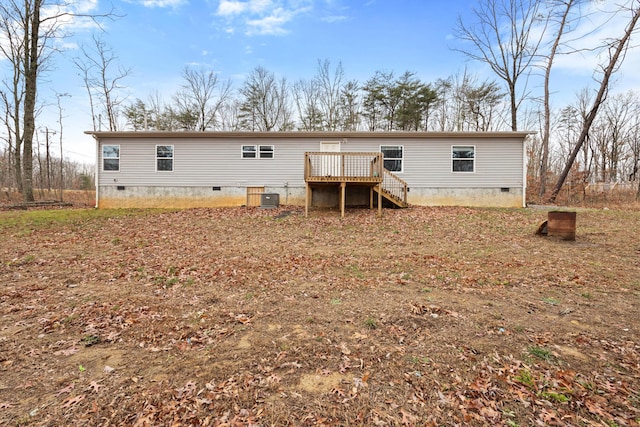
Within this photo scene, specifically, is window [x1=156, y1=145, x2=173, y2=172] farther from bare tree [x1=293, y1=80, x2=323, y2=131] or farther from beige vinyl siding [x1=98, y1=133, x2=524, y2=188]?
bare tree [x1=293, y1=80, x2=323, y2=131]

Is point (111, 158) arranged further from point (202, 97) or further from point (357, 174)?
point (202, 97)

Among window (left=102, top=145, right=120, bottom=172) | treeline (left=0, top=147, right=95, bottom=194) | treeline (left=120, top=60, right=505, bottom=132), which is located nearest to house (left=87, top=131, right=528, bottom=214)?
window (left=102, top=145, right=120, bottom=172)

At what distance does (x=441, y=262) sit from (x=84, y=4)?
20.2 meters

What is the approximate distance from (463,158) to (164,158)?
14559 millimetres

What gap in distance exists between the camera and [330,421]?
2070 millimetres

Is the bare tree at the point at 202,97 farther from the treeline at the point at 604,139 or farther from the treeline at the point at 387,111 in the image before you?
the treeline at the point at 604,139

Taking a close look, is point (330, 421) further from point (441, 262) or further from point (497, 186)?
point (497, 186)

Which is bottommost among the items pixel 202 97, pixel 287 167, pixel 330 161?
pixel 287 167

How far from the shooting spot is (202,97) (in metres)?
25.9

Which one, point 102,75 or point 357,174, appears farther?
point 102,75

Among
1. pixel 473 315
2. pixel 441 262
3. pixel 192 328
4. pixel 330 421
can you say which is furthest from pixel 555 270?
pixel 192 328

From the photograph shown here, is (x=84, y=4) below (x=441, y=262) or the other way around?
the other way around

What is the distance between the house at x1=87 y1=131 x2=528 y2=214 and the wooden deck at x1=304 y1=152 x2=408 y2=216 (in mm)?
144

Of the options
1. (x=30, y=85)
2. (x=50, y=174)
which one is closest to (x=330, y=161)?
(x=30, y=85)
